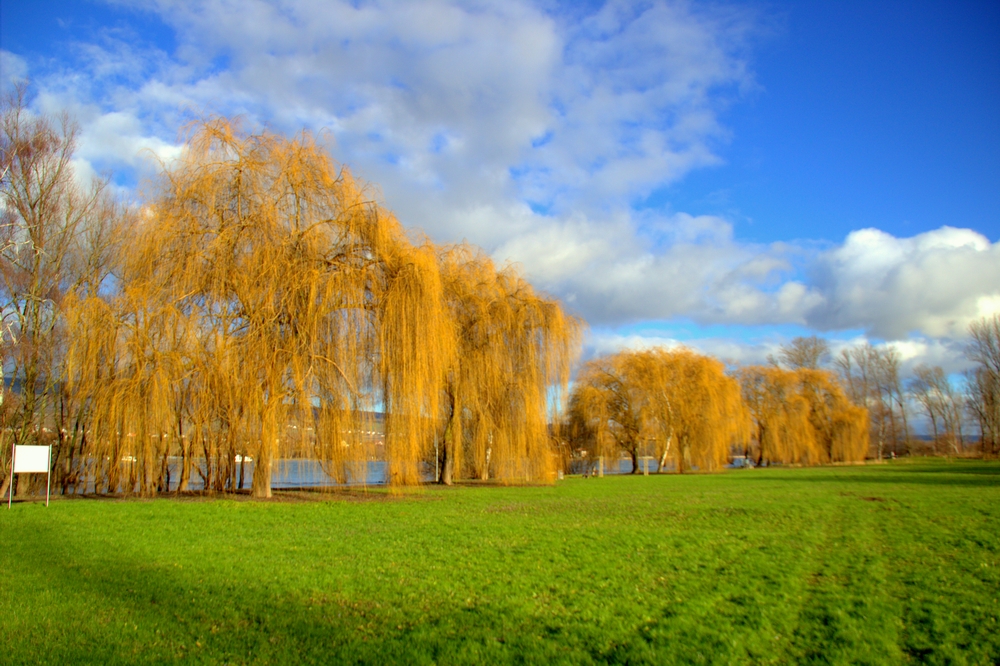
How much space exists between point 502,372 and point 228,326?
1100 cm

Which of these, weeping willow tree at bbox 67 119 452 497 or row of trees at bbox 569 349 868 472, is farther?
row of trees at bbox 569 349 868 472

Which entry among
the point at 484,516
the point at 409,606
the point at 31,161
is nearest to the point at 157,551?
the point at 409,606

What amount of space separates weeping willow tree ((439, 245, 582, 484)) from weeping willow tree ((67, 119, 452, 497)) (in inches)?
224

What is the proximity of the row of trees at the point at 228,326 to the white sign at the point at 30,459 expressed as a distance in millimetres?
1155

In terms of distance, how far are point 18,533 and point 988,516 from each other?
1922cm

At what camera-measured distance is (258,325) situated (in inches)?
690

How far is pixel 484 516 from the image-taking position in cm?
1479

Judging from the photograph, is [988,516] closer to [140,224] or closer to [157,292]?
[157,292]

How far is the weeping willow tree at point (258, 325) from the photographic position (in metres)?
16.9

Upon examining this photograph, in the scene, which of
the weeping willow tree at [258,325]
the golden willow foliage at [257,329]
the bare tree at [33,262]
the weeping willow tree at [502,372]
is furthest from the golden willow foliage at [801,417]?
the bare tree at [33,262]

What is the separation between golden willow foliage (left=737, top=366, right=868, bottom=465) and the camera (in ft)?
162

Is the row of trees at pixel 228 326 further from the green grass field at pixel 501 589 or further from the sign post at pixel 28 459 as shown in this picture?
the green grass field at pixel 501 589

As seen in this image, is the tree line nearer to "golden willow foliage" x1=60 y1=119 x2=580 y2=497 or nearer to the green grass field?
"golden willow foliage" x1=60 y1=119 x2=580 y2=497

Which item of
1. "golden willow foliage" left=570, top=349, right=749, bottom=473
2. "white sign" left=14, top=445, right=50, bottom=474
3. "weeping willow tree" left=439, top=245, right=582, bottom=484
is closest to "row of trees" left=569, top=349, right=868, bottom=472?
"golden willow foliage" left=570, top=349, right=749, bottom=473
